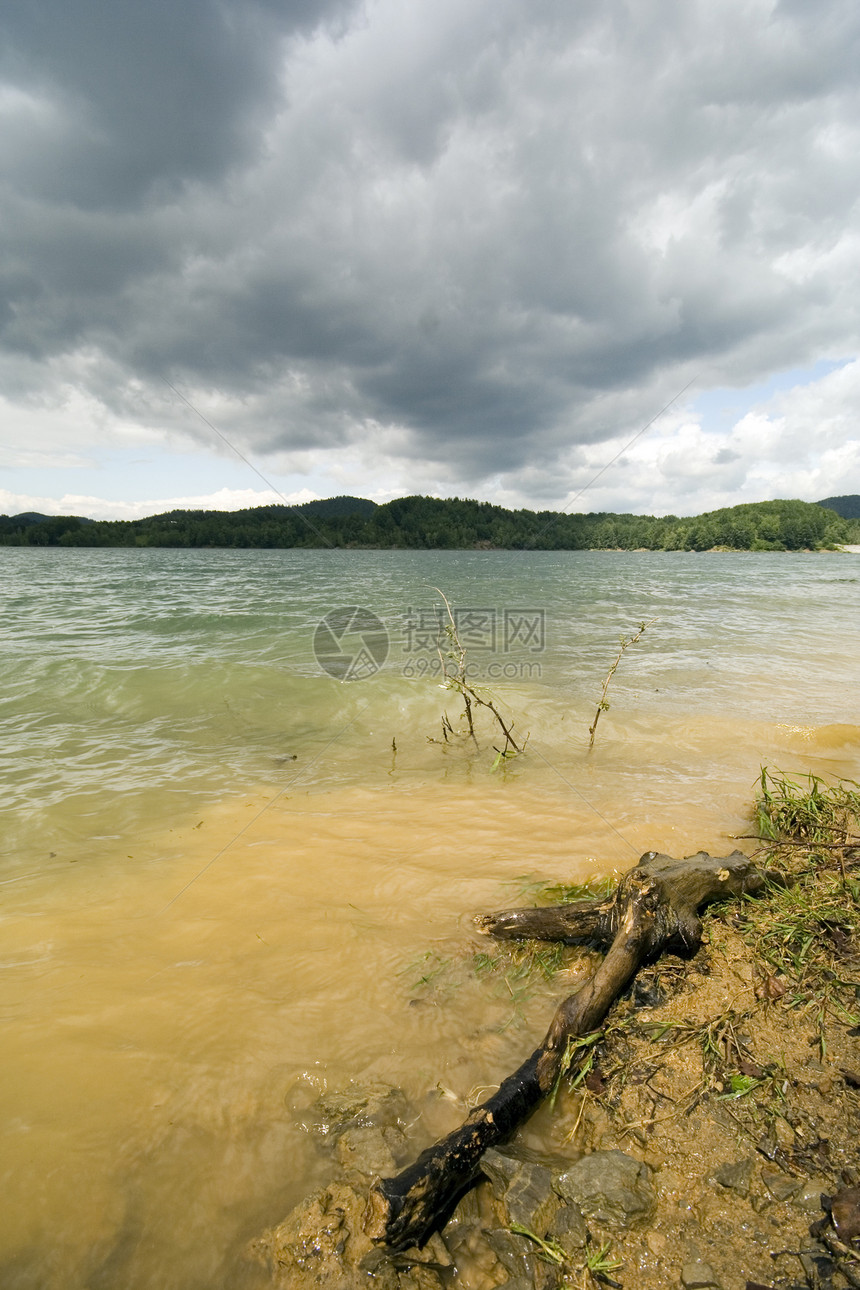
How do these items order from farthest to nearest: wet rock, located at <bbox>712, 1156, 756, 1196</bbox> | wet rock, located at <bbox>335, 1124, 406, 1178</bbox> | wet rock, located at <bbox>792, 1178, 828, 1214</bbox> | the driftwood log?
wet rock, located at <bbox>335, 1124, 406, 1178</bbox> < the driftwood log < wet rock, located at <bbox>712, 1156, 756, 1196</bbox> < wet rock, located at <bbox>792, 1178, 828, 1214</bbox>

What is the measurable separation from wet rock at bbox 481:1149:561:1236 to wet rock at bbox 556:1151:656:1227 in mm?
59

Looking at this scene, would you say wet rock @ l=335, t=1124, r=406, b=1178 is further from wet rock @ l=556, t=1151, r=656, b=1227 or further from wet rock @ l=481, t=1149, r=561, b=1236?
wet rock @ l=556, t=1151, r=656, b=1227

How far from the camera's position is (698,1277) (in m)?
1.58

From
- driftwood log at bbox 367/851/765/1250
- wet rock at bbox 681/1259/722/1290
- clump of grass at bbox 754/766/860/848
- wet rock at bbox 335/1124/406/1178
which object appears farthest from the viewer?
clump of grass at bbox 754/766/860/848

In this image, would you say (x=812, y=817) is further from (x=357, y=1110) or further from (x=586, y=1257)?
(x=357, y=1110)

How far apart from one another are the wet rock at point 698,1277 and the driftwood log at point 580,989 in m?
0.73

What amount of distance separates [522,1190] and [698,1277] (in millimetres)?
596

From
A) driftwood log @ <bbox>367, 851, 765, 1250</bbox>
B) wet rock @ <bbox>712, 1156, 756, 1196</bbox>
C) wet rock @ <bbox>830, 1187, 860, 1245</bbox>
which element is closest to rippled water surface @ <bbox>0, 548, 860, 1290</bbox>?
driftwood log @ <bbox>367, 851, 765, 1250</bbox>

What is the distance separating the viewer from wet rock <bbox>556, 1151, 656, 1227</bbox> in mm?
1806

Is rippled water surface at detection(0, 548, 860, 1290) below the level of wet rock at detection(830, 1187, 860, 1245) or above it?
below

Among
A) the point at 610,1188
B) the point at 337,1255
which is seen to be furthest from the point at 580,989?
the point at 337,1255

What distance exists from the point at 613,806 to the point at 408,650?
10.2m

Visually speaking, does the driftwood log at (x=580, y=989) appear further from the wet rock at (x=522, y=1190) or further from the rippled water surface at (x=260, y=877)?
the rippled water surface at (x=260, y=877)

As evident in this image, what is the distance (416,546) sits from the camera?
497 ft
